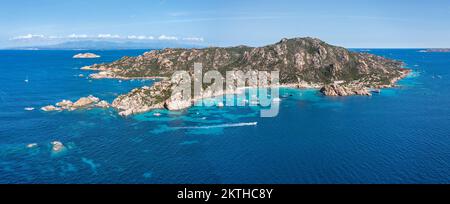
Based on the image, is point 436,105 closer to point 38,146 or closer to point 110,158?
point 110,158

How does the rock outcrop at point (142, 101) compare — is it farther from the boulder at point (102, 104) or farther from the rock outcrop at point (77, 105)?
the rock outcrop at point (77, 105)

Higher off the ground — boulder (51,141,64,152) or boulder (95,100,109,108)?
boulder (95,100,109,108)

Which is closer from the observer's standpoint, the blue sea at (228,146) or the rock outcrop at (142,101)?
the blue sea at (228,146)

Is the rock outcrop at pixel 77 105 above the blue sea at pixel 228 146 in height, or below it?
above

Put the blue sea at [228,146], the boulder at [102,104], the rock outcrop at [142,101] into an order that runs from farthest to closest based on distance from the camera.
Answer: the boulder at [102,104] < the rock outcrop at [142,101] < the blue sea at [228,146]

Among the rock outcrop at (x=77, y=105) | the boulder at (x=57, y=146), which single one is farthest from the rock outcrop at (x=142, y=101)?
the boulder at (x=57, y=146)

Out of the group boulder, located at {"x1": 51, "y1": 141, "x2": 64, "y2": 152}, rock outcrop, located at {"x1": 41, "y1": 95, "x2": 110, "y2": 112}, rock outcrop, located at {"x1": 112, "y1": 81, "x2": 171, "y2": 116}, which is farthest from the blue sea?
rock outcrop, located at {"x1": 41, "y1": 95, "x2": 110, "y2": 112}

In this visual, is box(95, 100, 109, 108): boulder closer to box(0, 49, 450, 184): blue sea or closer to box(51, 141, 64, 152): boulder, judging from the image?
box(0, 49, 450, 184): blue sea

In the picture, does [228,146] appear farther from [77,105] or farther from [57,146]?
[77,105]
